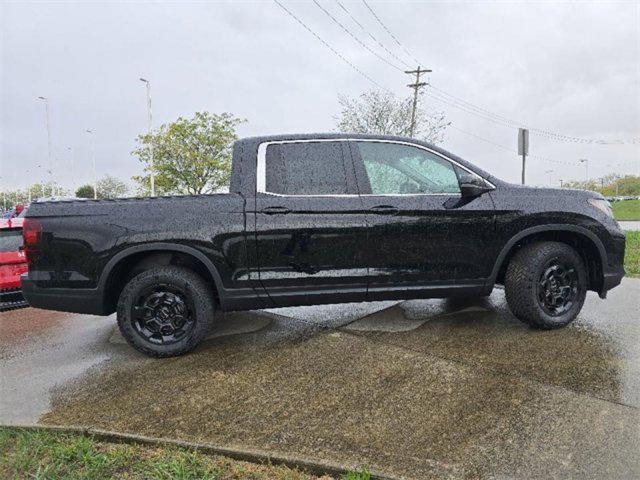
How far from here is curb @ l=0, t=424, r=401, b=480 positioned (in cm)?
205

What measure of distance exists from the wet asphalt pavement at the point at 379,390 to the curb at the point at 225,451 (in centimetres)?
6

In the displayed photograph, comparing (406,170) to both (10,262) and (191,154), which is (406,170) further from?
(191,154)

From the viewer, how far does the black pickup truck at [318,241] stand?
334 centimetres

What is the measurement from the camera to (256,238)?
3.40 m

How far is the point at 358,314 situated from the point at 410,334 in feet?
2.45

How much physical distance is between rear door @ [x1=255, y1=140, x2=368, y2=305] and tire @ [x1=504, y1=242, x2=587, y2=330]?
4.41 feet

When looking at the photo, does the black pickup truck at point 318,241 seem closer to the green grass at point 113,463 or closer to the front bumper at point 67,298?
the front bumper at point 67,298

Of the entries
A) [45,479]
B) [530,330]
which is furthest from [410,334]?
[45,479]

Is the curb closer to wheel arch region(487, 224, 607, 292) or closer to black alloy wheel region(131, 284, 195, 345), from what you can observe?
black alloy wheel region(131, 284, 195, 345)

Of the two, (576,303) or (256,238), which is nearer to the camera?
(256,238)

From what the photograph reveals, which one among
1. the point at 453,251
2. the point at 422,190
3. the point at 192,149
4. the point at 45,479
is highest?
the point at 192,149

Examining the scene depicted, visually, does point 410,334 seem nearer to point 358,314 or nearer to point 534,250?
point 358,314

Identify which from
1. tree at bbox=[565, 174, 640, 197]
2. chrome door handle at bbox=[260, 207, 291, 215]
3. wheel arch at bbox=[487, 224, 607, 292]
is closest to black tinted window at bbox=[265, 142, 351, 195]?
chrome door handle at bbox=[260, 207, 291, 215]

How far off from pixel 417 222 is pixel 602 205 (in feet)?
5.80
